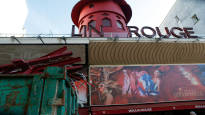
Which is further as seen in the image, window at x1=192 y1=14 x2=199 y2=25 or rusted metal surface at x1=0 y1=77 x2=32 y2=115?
window at x1=192 y1=14 x2=199 y2=25

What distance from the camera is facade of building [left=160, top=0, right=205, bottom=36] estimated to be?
14.9 metres

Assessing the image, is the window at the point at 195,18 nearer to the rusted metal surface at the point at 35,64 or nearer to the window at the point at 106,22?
the window at the point at 106,22

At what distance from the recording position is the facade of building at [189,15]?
1492cm

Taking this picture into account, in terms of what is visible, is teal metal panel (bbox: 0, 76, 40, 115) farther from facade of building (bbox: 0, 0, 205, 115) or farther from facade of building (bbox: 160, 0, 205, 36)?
facade of building (bbox: 160, 0, 205, 36)

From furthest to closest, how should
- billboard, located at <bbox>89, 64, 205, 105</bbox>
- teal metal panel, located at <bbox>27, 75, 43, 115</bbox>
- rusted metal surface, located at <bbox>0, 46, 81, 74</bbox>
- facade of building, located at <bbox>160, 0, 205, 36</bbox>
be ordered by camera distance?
1. facade of building, located at <bbox>160, 0, 205, 36</bbox>
2. billboard, located at <bbox>89, 64, 205, 105</bbox>
3. rusted metal surface, located at <bbox>0, 46, 81, 74</bbox>
4. teal metal panel, located at <bbox>27, 75, 43, 115</bbox>

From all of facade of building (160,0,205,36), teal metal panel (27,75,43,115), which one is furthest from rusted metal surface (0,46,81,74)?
facade of building (160,0,205,36)

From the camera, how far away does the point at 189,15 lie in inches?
657

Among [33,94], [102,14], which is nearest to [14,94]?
[33,94]

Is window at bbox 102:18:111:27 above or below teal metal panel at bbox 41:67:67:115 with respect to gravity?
above

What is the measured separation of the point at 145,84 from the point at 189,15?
1147 centimetres

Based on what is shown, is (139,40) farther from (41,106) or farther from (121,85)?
(41,106)

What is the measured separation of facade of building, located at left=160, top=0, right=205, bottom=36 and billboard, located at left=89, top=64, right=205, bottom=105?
19.8 feet

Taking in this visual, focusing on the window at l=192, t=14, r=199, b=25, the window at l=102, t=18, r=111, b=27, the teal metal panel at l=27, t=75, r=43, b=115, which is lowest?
the teal metal panel at l=27, t=75, r=43, b=115

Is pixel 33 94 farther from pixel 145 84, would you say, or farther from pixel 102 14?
pixel 102 14
